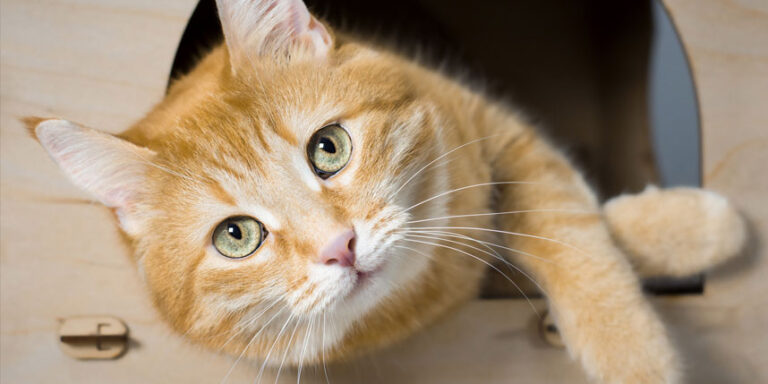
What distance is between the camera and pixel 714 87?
123 centimetres

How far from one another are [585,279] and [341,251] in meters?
0.49

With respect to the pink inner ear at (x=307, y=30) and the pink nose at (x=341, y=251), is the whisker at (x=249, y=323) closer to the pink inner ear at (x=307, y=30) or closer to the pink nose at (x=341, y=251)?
the pink nose at (x=341, y=251)

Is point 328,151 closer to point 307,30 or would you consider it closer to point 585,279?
point 307,30

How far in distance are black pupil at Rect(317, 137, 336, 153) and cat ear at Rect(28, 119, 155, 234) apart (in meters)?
0.28

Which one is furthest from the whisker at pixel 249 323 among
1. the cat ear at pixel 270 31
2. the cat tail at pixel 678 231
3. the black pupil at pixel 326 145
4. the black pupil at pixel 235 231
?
the cat tail at pixel 678 231

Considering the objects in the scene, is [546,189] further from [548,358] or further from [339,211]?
[339,211]

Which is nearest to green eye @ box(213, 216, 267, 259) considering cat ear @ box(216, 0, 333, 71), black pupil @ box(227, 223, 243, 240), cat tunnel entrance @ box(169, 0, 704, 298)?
black pupil @ box(227, 223, 243, 240)

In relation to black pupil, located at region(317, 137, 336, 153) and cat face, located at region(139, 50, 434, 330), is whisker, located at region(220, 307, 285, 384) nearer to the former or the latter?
cat face, located at region(139, 50, 434, 330)

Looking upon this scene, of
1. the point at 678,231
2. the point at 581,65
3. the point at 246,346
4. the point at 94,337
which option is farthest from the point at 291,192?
the point at 581,65

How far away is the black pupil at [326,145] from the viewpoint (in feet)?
3.14

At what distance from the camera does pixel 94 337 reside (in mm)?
1108

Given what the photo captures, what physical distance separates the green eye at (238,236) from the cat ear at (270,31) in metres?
0.26

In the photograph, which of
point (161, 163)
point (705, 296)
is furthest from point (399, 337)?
point (705, 296)

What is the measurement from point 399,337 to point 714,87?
840mm
